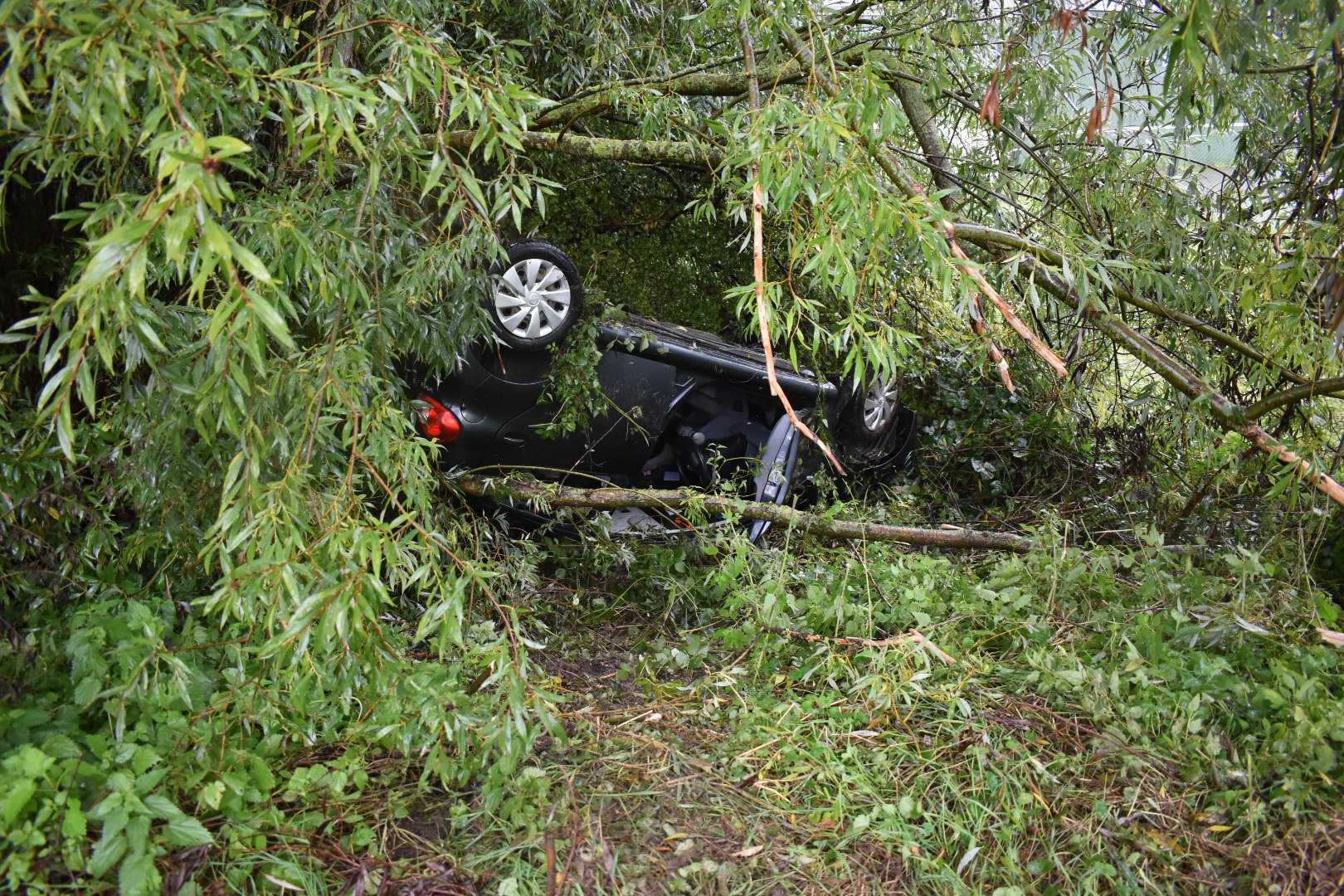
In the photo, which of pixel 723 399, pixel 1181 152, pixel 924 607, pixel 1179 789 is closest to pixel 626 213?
pixel 723 399

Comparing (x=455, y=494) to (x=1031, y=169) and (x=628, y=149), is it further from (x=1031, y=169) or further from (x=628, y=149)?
(x=1031, y=169)

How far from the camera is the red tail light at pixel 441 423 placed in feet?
15.0

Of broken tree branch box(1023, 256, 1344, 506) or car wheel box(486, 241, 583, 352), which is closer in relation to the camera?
broken tree branch box(1023, 256, 1344, 506)

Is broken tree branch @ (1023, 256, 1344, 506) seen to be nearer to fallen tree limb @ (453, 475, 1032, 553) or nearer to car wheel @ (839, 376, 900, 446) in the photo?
fallen tree limb @ (453, 475, 1032, 553)

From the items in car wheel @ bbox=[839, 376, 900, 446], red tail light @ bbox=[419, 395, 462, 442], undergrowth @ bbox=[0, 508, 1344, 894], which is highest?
car wheel @ bbox=[839, 376, 900, 446]

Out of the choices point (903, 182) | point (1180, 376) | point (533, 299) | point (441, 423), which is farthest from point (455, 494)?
point (1180, 376)

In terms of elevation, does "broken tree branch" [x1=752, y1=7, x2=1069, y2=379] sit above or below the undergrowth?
above

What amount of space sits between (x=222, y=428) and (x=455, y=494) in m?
1.44

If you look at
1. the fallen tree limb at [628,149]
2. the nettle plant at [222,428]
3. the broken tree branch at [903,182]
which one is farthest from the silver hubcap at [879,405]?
Answer: the nettle plant at [222,428]

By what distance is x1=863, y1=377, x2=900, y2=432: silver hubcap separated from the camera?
5891 mm

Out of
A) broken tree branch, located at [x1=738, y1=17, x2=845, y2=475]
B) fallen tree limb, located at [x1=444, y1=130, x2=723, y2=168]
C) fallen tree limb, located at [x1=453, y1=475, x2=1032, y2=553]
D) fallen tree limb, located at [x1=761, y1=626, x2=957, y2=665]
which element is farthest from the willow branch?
fallen tree limb, located at [x1=444, y1=130, x2=723, y2=168]

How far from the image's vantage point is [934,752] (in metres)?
3.19

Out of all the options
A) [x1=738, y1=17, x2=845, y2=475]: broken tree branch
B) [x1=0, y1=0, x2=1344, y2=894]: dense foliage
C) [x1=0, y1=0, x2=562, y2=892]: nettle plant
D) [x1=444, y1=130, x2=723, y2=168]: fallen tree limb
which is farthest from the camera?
[x1=444, y1=130, x2=723, y2=168]: fallen tree limb

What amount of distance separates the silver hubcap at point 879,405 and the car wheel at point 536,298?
7.05ft
